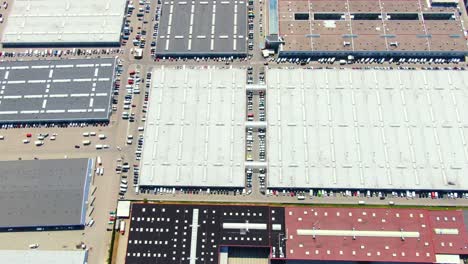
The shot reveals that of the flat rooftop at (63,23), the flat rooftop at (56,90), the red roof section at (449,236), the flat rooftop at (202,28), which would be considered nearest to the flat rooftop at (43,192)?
the flat rooftop at (56,90)

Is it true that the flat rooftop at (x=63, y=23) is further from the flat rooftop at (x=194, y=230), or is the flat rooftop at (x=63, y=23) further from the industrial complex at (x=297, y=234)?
the industrial complex at (x=297, y=234)

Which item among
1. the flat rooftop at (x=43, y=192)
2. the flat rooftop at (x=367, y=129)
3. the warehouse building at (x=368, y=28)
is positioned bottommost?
the flat rooftop at (x=43, y=192)

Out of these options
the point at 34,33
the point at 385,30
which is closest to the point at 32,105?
the point at 34,33

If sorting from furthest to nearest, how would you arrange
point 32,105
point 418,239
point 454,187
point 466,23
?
point 466,23, point 32,105, point 454,187, point 418,239

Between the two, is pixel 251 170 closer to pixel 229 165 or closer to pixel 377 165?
pixel 229 165

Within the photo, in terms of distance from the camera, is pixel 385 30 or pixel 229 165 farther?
pixel 385 30

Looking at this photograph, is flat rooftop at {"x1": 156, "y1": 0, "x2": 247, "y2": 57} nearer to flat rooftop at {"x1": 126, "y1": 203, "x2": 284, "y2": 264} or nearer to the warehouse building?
the warehouse building
